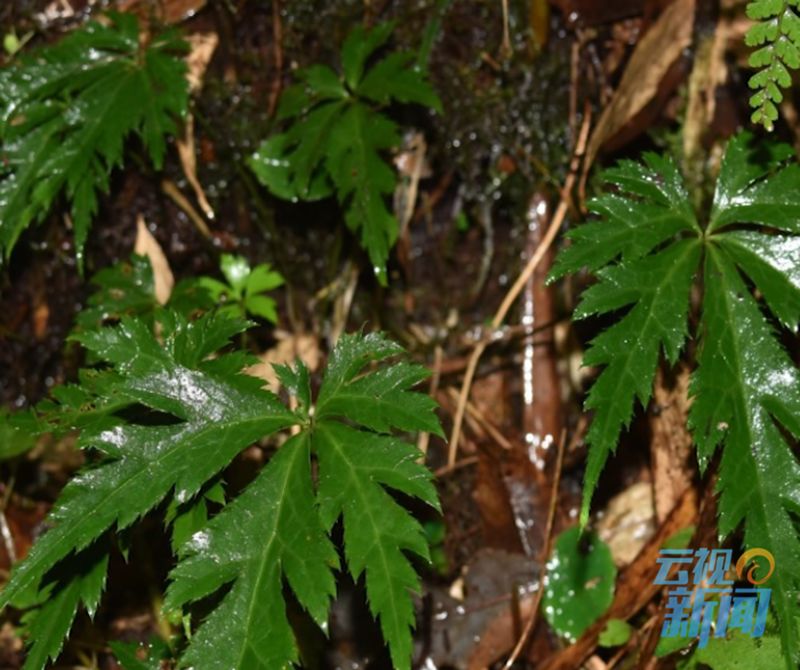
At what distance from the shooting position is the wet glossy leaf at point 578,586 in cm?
281

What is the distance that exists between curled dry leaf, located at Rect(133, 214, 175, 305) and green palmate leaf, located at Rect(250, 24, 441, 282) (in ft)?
1.71

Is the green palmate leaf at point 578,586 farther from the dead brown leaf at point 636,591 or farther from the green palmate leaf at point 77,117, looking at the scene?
the green palmate leaf at point 77,117

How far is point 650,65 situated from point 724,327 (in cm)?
126

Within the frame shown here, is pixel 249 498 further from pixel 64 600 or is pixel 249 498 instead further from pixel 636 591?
pixel 636 591

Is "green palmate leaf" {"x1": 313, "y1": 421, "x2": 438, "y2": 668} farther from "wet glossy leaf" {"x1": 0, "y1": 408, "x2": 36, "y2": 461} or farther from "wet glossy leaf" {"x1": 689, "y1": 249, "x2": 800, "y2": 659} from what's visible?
"wet glossy leaf" {"x1": 0, "y1": 408, "x2": 36, "y2": 461}

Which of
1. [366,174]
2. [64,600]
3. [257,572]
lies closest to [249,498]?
[257,572]

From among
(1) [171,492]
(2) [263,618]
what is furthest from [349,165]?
(2) [263,618]

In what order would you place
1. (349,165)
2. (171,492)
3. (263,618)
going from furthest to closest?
(349,165)
(171,492)
(263,618)

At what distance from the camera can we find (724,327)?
2.29m

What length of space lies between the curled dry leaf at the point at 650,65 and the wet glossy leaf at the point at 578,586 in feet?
4.19

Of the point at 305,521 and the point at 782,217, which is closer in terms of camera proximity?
the point at 305,521

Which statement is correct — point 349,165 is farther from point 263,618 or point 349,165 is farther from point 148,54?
point 263,618

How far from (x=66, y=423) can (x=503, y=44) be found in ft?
6.40

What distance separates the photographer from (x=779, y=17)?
214cm
